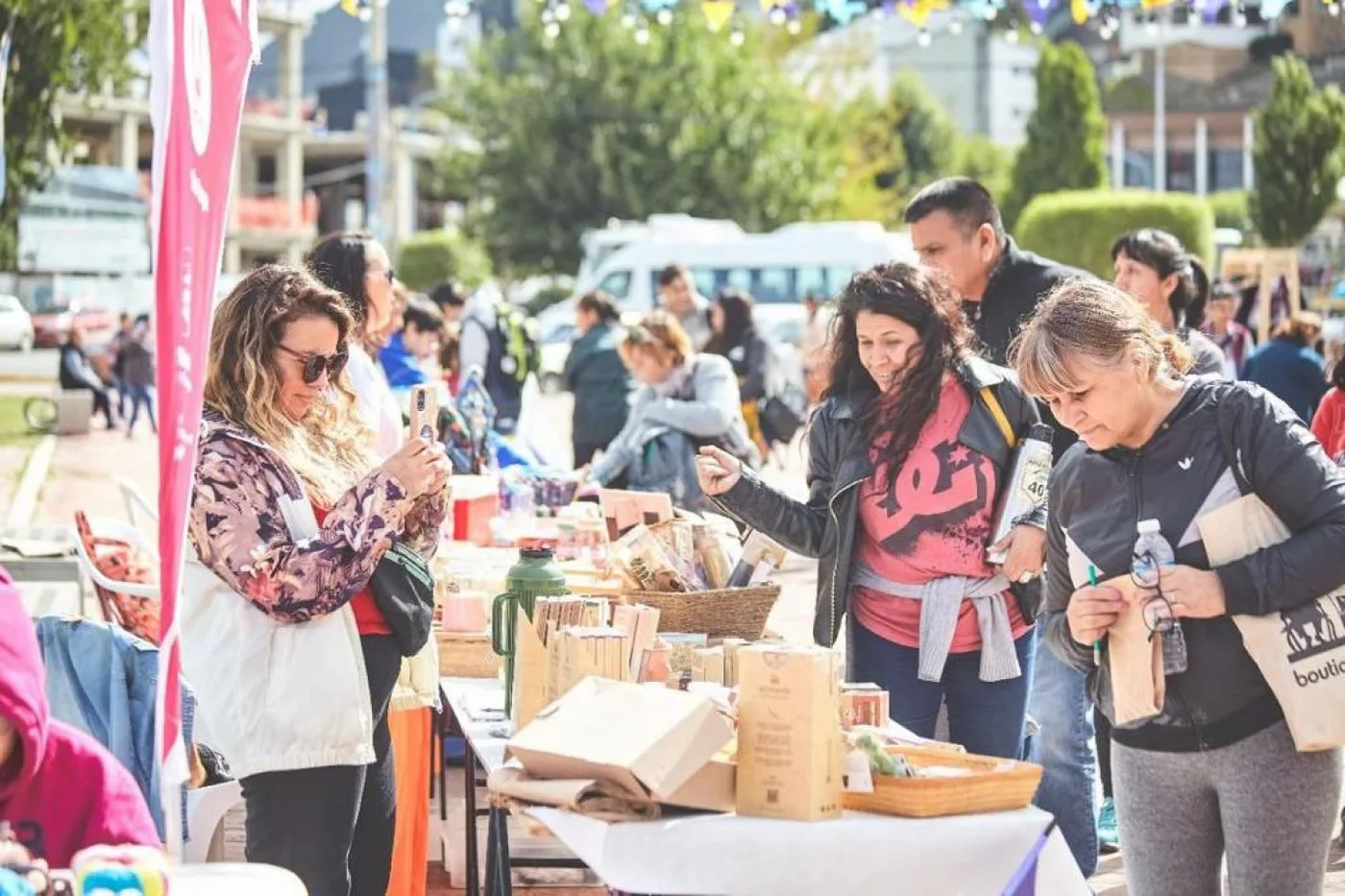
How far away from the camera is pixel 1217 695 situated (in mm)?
3922

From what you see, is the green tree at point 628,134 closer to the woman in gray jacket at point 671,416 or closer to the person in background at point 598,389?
the person in background at point 598,389

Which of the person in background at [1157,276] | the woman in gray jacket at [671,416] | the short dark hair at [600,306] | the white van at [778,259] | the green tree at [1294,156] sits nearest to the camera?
the person in background at [1157,276]

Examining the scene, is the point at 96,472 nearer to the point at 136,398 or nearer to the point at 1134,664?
the point at 136,398

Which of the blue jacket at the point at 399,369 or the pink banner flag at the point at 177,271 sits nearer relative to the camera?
the pink banner flag at the point at 177,271

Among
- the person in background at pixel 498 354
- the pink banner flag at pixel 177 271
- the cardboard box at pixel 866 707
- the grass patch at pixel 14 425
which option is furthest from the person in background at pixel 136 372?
the pink banner flag at pixel 177 271

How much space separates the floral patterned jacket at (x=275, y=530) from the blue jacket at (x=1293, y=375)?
24.0 feet

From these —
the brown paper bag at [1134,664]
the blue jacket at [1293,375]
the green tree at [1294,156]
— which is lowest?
the brown paper bag at [1134,664]

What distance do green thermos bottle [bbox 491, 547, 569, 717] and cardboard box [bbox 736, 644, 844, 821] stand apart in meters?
1.15

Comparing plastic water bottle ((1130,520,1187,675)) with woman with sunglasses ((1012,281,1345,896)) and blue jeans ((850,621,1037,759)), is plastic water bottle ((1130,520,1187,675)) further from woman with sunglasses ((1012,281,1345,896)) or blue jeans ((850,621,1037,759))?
blue jeans ((850,621,1037,759))

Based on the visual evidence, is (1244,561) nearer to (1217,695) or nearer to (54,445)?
(1217,695)

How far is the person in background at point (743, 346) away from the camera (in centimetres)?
1502

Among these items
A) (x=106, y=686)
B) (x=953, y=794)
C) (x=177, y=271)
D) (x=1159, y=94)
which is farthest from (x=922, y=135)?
(x=177, y=271)

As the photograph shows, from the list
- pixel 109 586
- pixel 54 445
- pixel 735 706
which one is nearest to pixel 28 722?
pixel 735 706

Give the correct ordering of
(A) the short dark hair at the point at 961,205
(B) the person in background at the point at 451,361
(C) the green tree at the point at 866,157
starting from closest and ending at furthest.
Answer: (A) the short dark hair at the point at 961,205 → (B) the person in background at the point at 451,361 → (C) the green tree at the point at 866,157
